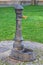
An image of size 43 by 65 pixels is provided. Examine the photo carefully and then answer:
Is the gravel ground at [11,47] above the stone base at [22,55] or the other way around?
the other way around

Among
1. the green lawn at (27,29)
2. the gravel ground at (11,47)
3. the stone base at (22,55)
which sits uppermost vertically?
the stone base at (22,55)

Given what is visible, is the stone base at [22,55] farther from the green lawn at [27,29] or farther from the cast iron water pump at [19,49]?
the green lawn at [27,29]

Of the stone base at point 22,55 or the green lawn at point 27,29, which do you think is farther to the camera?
the green lawn at point 27,29

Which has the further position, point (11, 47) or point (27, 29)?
point (27, 29)

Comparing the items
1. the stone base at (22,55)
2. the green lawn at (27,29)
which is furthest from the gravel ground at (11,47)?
the green lawn at (27,29)

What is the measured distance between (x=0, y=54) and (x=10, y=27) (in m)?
3.63

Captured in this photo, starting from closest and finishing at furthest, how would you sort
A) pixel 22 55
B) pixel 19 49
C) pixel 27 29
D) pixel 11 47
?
pixel 22 55 → pixel 19 49 → pixel 11 47 → pixel 27 29

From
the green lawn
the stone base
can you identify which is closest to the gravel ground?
the stone base

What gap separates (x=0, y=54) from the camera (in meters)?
5.43

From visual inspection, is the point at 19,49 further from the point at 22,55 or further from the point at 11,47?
the point at 11,47

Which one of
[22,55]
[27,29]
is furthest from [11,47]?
[27,29]

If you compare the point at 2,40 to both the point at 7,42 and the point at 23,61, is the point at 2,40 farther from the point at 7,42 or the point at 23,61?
the point at 23,61

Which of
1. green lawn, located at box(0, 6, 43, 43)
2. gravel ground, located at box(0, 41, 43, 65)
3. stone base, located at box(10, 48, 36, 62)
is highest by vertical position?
stone base, located at box(10, 48, 36, 62)

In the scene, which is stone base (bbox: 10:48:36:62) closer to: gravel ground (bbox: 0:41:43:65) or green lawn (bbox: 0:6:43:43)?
gravel ground (bbox: 0:41:43:65)
